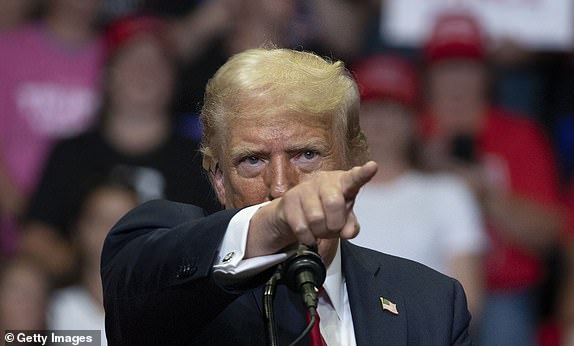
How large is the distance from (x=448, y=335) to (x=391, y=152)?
10.1 ft

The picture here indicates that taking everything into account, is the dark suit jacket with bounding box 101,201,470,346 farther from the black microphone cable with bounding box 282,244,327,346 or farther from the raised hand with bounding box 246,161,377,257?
the raised hand with bounding box 246,161,377,257

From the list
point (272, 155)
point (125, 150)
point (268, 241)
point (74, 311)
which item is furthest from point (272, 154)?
point (125, 150)

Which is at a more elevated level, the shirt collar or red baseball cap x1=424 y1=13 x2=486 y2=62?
red baseball cap x1=424 y1=13 x2=486 y2=62

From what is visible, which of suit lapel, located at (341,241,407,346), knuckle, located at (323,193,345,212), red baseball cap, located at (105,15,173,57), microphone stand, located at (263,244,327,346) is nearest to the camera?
knuckle, located at (323,193,345,212)

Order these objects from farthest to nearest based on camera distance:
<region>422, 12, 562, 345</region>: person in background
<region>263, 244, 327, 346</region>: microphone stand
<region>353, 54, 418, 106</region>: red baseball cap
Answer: <region>422, 12, 562, 345</region>: person in background < <region>353, 54, 418, 106</region>: red baseball cap < <region>263, 244, 327, 346</region>: microphone stand

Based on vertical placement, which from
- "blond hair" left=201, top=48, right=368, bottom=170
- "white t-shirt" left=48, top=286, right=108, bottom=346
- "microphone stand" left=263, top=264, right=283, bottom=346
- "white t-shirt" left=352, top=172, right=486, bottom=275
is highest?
"blond hair" left=201, top=48, right=368, bottom=170

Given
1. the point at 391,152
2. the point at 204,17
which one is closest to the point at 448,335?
the point at 391,152

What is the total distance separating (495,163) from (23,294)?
2350mm

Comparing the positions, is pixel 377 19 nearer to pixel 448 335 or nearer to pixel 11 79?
pixel 11 79

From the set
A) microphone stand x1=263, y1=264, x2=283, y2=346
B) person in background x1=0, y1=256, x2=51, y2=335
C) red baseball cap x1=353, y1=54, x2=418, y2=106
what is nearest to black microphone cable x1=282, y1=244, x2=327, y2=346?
microphone stand x1=263, y1=264, x2=283, y2=346

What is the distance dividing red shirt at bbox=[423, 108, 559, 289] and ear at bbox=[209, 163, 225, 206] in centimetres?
328

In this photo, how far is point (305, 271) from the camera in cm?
206

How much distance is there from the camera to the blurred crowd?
5.55 meters

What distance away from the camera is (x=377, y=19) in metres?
6.20
